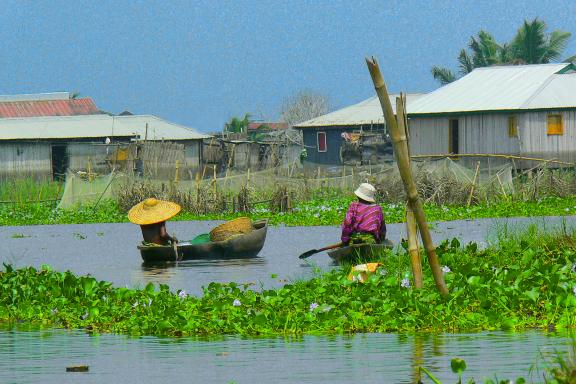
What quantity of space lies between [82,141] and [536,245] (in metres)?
40.5

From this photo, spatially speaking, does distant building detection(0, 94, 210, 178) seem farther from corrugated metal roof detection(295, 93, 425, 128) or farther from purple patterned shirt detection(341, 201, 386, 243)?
purple patterned shirt detection(341, 201, 386, 243)

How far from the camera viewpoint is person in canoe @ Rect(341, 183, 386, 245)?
58.3 ft

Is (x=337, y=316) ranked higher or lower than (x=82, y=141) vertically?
lower

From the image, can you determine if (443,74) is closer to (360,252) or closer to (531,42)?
(531,42)

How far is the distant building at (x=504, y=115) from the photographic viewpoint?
45.1m

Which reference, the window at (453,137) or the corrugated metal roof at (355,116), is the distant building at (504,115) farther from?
the corrugated metal roof at (355,116)

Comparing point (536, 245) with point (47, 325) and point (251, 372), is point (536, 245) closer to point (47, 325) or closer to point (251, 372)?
point (47, 325)

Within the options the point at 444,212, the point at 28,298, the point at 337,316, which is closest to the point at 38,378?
the point at 337,316

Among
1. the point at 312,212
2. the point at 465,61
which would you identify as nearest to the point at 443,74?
the point at 465,61

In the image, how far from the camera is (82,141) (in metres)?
54.9

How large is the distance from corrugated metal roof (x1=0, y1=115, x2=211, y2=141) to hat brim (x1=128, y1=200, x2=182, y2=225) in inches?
1238

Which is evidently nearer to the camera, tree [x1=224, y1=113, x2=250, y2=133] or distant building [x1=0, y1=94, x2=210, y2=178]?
distant building [x1=0, y1=94, x2=210, y2=178]

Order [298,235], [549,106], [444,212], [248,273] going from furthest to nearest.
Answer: [549,106] < [444,212] < [298,235] < [248,273]

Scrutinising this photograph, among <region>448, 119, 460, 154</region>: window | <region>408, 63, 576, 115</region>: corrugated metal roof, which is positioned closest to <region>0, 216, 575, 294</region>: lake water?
<region>408, 63, 576, 115</region>: corrugated metal roof
